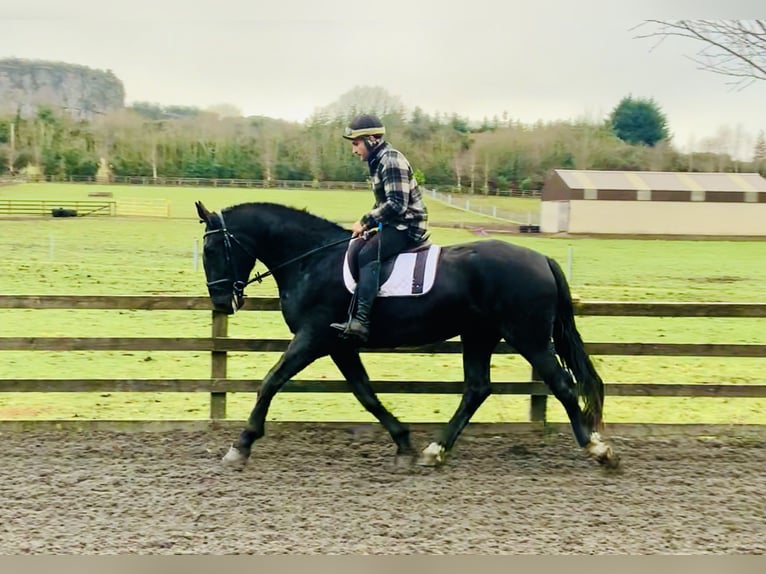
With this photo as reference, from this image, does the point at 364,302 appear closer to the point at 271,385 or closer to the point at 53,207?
the point at 271,385

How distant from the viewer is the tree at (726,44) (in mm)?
5516

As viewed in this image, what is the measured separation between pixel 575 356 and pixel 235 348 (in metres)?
2.26

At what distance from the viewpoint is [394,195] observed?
4367 millimetres

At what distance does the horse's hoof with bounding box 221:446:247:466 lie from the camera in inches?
173

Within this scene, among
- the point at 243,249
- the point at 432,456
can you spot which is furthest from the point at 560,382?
the point at 243,249

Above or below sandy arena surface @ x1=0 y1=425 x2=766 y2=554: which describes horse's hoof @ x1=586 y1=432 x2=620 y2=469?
above

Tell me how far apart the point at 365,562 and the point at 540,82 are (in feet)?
13.2

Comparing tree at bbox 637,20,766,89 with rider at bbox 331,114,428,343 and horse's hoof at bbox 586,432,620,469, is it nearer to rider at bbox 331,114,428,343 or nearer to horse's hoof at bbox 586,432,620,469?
rider at bbox 331,114,428,343

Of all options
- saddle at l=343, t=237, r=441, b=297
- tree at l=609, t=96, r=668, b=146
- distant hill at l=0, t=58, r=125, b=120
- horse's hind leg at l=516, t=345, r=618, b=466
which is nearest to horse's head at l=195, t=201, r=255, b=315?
saddle at l=343, t=237, r=441, b=297

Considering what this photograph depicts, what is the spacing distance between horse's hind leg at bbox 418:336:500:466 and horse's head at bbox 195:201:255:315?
1.51 m

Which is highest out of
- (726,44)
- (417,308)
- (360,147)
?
(726,44)

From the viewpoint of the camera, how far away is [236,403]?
581cm

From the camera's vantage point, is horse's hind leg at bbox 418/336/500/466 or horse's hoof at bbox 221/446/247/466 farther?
horse's hind leg at bbox 418/336/500/466

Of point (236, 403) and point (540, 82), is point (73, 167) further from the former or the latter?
point (540, 82)
